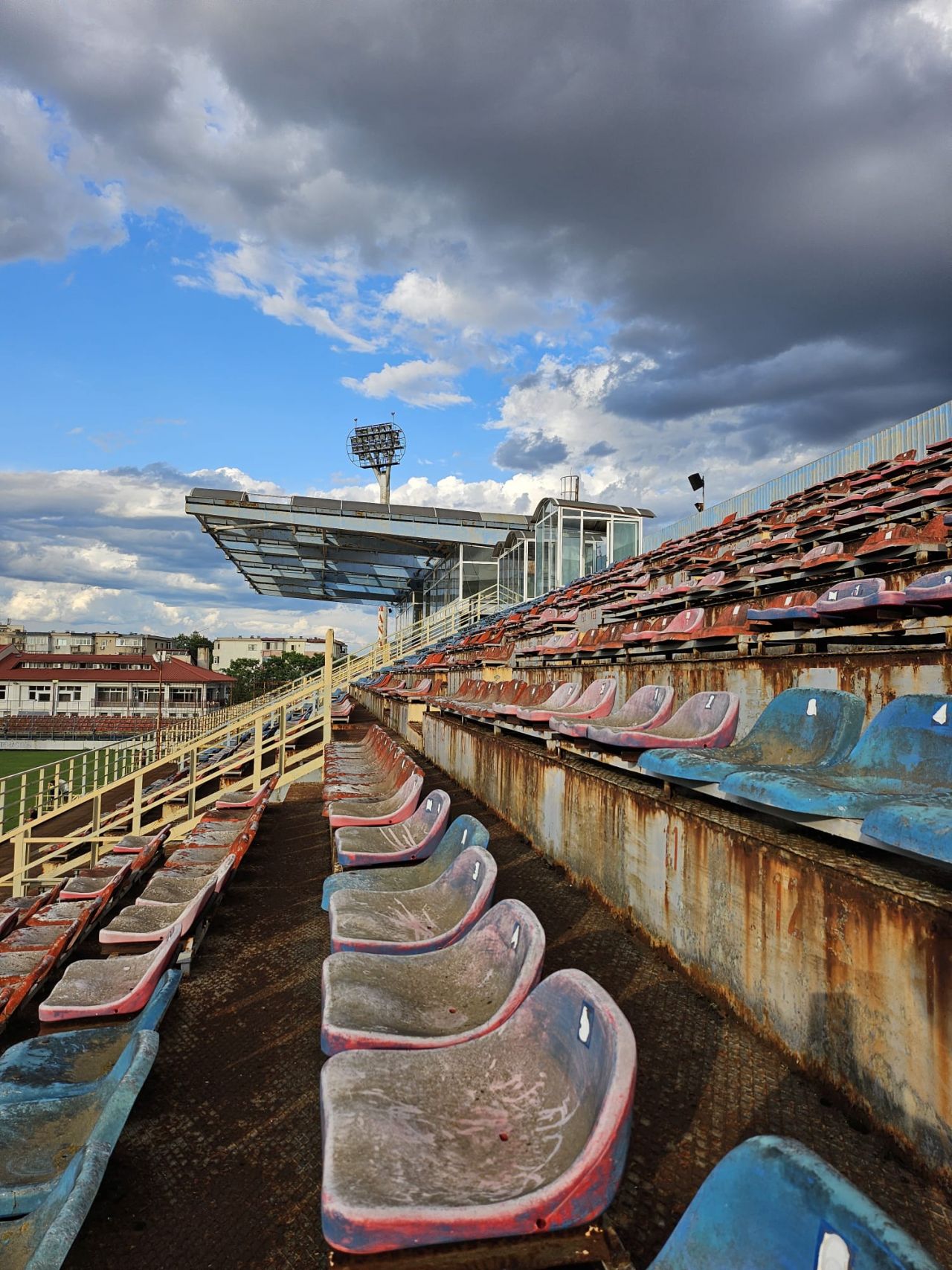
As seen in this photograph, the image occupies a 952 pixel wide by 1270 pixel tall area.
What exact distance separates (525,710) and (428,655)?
1479cm

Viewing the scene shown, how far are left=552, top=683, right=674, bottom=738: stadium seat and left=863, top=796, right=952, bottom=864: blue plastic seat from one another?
7.59ft

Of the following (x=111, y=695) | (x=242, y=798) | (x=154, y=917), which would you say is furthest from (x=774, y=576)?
(x=111, y=695)

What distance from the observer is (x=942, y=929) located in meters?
1.72

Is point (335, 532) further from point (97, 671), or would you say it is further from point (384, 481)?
point (97, 671)

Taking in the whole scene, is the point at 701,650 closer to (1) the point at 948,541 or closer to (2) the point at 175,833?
(1) the point at 948,541

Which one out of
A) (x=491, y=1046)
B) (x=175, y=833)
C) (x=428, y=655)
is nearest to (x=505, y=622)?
(x=428, y=655)

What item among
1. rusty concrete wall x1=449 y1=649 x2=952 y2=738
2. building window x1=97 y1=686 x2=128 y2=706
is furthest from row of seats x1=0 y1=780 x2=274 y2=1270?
building window x1=97 y1=686 x2=128 y2=706

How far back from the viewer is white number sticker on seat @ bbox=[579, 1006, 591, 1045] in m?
1.79

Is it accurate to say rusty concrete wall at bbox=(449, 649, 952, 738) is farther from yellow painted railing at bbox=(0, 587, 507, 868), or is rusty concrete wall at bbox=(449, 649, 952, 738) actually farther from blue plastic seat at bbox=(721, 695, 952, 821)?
yellow painted railing at bbox=(0, 587, 507, 868)

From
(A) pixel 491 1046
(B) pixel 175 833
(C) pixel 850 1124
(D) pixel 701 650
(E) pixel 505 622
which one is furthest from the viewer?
(E) pixel 505 622

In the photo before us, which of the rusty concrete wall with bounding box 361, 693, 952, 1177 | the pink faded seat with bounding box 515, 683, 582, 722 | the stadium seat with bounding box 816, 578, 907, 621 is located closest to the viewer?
the rusty concrete wall with bounding box 361, 693, 952, 1177

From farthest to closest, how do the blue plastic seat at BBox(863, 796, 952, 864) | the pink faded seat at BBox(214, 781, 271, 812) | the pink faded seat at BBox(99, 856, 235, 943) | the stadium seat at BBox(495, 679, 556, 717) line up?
the pink faded seat at BBox(214, 781, 271, 812) → the stadium seat at BBox(495, 679, 556, 717) → the pink faded seat at BBox(99, 856, 235, 943) → the blue plastic seat at BBox(863, 796, 952, 864)

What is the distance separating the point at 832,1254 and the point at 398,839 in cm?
403

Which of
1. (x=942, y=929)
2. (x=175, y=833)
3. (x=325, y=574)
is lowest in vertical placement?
(x=175, y=833)
